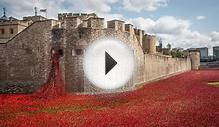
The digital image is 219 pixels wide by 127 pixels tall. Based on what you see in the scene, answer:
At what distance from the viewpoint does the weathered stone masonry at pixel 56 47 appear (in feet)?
91.9

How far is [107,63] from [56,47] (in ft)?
14.9

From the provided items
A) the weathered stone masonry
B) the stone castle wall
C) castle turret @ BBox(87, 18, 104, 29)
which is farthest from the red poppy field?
castle turret @ BBox(87, 18, 104, 29)

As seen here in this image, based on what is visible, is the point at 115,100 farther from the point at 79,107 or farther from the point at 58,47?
the point at 58,47

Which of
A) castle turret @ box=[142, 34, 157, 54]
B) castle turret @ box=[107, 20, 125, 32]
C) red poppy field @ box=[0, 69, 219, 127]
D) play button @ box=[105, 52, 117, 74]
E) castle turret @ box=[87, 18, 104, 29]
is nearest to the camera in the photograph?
red poppy field @ box=[0, 69, 219, 127]

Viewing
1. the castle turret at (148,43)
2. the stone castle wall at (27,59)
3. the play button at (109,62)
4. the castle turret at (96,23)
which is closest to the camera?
the castle turret at (96,23)

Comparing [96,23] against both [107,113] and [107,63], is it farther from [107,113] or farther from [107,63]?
[107,113]

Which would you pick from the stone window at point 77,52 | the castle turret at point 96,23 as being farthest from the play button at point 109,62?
the castle turret at point 96,23

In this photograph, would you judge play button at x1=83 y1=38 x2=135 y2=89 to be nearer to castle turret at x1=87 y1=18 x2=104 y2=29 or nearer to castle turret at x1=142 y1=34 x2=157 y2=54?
castle turret at x1=87 y1=18 x2=104 y2=29

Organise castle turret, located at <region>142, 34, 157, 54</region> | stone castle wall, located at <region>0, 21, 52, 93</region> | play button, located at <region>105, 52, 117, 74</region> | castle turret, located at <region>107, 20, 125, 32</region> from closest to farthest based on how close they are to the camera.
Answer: play button, located at <region>105, 52, 117, 74</region> < stone castle wall, located at <region>0, 21, 52, 93</region> < castle turret, located at <region>107, 20, 125, 32</region> < castle turret, located at <region>142, 34, 157, 54</region>

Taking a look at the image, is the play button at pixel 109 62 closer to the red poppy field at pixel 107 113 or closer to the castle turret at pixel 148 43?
the red poppy field at pixel 107 113

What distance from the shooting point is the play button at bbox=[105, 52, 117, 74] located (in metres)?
28.8

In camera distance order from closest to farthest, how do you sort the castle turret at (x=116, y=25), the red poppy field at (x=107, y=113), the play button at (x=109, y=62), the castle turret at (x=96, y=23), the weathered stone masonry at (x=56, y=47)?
the red poppy field at (x=107, y=113), the weathered stone masonry at (x=56, y=47), the castle turret at (x=96, y=23), the play button at (x=109, y=62), the castle turret at (x=116, y=25)

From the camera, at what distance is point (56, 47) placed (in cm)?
2866

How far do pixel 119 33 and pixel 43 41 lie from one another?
21.4ft
